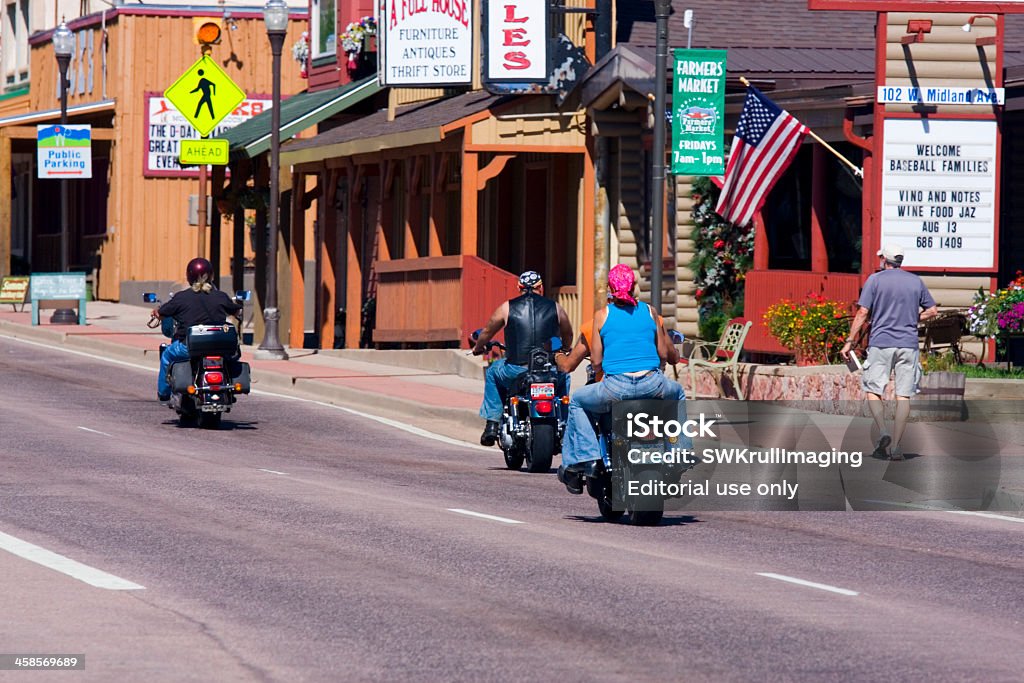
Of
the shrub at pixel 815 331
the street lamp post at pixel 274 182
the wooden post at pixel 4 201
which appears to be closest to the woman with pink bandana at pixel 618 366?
the shrub at pixel 815 331

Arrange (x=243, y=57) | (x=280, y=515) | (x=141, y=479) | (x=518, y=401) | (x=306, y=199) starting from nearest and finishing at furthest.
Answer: (x=280, y=515) < (x=141, y=479) < (x=518, y=401) < (x=306, y=199) < (x=243, y=57)

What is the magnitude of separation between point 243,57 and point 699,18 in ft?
59.3

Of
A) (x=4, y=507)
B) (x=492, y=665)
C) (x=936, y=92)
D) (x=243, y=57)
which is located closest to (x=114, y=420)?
(x=4, y=507)

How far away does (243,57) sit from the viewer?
42.9 m

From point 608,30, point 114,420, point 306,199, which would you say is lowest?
point 114,420

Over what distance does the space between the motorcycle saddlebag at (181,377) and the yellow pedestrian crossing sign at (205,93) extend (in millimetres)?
14486

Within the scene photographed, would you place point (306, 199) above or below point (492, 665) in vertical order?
above

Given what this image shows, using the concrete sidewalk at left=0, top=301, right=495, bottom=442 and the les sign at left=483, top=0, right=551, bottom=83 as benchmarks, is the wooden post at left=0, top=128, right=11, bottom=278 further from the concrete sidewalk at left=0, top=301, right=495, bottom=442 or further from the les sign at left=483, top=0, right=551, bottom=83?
the les sign at left=483, top=0, right=551, bottom=83

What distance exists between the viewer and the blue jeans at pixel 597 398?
38.7 feet

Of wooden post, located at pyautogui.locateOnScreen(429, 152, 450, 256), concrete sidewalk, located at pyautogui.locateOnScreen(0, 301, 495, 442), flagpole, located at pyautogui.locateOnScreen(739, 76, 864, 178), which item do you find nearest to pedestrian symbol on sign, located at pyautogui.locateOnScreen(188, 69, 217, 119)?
concrete sidewalk, located at pyautogui.locateOnScreen(0, 301, 495, 442)

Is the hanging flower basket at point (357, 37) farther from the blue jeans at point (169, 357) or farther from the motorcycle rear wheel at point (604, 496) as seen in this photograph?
the motorcycle rear wheel at point (604, 496)

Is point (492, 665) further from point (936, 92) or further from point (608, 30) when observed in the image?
point (608, 30)

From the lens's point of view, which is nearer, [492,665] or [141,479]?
[492,665]

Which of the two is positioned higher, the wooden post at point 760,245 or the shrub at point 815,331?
the wooden post at point 760,245
